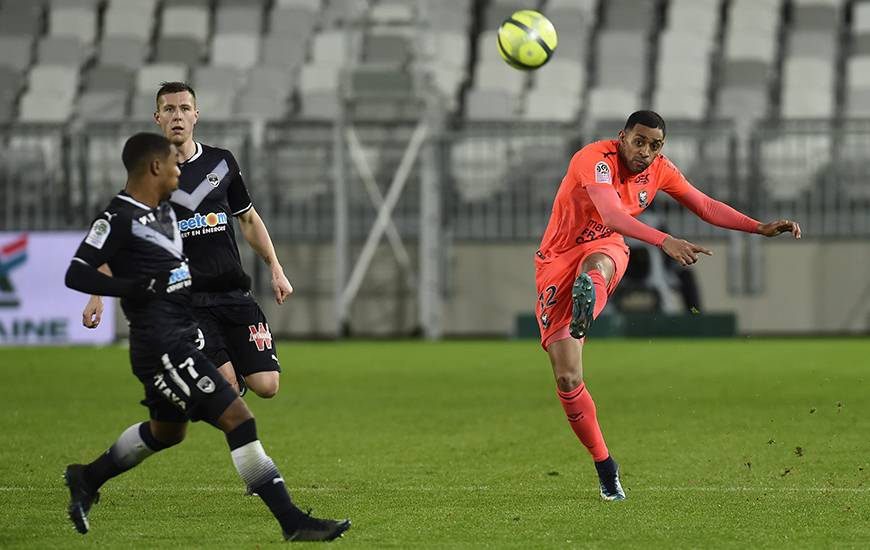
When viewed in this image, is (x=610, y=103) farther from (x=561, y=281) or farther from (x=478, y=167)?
(x=561, y=281)

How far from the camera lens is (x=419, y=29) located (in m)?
23.7

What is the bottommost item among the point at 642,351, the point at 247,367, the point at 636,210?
the point at 642,351

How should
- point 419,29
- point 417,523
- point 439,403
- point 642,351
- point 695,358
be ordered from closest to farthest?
point 417,523 → point 439,403 → point 695,358 → point 642,351 → point 419,29

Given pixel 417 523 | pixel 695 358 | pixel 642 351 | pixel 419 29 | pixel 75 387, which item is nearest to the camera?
pixel 417 523

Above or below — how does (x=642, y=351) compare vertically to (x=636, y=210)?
below

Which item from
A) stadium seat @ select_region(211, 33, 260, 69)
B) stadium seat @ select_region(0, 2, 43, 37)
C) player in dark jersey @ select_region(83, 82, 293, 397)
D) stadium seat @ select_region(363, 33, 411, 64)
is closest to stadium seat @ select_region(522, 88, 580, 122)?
stadium seat @ select_region(363, 33, 411, 64)

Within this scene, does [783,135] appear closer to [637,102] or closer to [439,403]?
[637,102]

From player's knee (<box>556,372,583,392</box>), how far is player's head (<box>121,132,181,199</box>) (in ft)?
8.88

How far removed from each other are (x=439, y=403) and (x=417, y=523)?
22.3 feet

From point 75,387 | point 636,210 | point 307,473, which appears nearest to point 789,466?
point 636,210

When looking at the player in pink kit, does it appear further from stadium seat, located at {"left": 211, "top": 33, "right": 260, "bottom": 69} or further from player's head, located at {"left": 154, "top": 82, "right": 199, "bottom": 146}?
stadium seat, located at {"left": 211, "top": 33, "right": 260, "bottom": 69}

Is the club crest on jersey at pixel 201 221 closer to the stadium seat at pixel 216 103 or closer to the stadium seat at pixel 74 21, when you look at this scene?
the stadium seat at pixel 216 103

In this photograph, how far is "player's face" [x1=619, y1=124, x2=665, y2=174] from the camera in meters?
8.22

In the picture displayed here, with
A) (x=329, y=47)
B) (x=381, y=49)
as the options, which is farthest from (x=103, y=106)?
(x=381, y=49)
